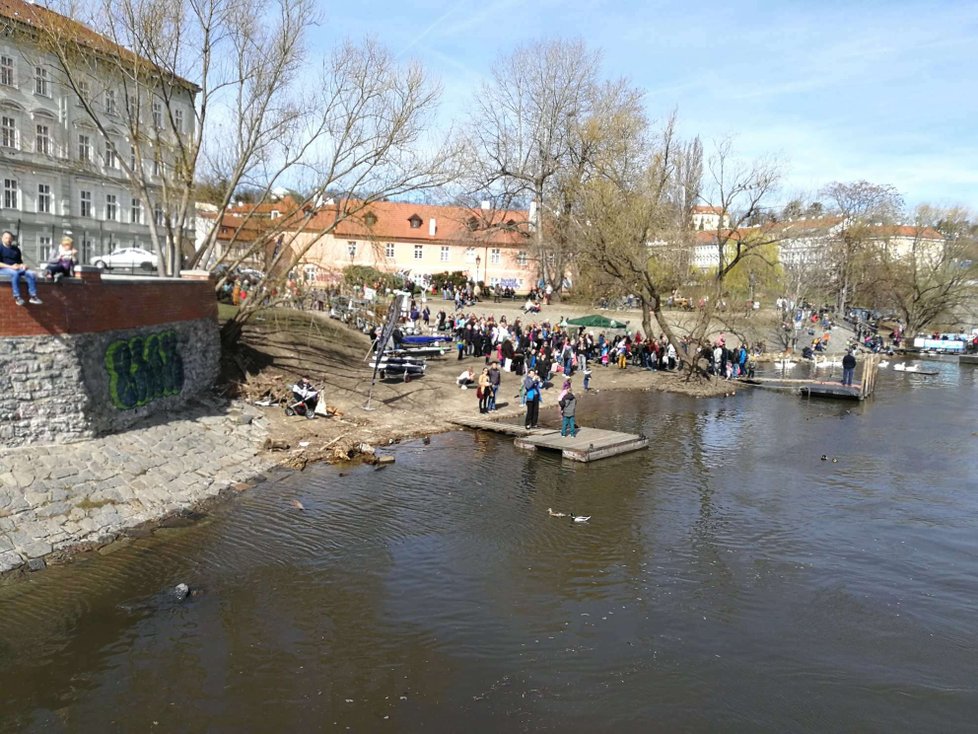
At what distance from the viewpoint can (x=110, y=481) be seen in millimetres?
13531

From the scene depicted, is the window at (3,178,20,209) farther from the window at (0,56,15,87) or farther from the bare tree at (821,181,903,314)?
the bare tree at (821,181,903,314)

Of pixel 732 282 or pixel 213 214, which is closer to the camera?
pixel 213 214

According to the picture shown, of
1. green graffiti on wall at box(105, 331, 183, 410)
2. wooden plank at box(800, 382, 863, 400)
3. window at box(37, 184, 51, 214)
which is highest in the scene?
window at box(37, 184, 51, 214)

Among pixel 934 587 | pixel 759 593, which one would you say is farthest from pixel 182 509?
pixel 934 587

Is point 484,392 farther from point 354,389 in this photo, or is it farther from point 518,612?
point 518,612

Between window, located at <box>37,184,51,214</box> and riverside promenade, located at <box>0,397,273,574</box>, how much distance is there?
31.6 meters

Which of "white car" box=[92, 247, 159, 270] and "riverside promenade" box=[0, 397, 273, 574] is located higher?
"white car" box=[92, 247, 159, 270]

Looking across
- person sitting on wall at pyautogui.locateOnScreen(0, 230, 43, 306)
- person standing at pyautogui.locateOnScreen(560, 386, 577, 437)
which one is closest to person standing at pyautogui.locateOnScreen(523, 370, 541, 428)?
person standing at pyautogui.locateOnScreen(560, 386, 577, 437)

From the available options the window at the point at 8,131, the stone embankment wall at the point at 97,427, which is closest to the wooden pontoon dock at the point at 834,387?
the stone embankment wall at the point at 97,427

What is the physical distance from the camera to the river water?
813cm

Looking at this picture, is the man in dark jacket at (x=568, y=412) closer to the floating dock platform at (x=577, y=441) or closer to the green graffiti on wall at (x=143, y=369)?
the floating dock platform at (x=577, y=441)

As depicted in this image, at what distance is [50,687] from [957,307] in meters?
69.6

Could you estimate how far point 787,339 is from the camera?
47312 millimetres

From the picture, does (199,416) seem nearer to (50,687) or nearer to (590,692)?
(50,687)
